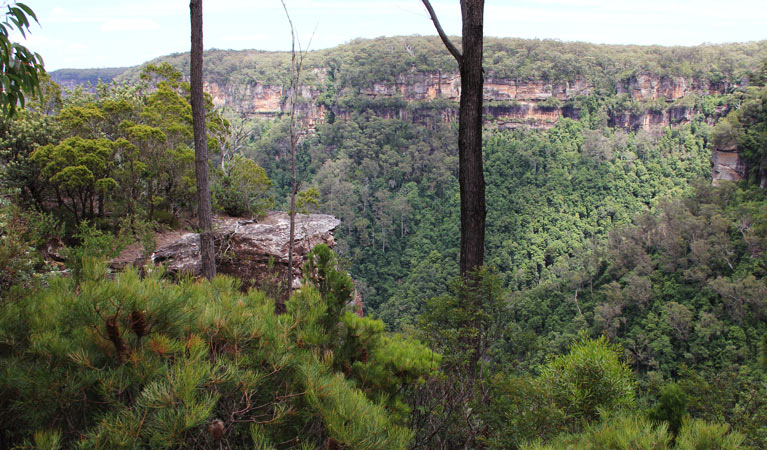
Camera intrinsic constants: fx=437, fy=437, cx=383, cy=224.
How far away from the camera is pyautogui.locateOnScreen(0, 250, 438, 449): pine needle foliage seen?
3.18 ft

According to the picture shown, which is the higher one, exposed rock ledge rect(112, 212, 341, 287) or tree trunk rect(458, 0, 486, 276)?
tree trunk rect(458, 0, 486, 276)

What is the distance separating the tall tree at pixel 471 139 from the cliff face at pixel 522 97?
145 ft

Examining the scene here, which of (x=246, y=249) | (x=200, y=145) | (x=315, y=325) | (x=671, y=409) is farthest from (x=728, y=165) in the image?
(x=315, y=325)

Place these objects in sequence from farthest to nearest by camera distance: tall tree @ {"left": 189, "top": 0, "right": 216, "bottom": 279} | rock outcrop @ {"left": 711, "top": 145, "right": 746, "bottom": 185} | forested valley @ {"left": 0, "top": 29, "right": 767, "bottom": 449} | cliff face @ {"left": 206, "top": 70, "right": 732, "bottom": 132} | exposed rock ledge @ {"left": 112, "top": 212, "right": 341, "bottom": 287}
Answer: cliff face @ {"left": 206, "top": 70, "right": 732, "bottom": 132} < rock outcrop @ {"left": 711, "top": 145, "right": 746, "bottom": 185} < exposed rock ledge @ {"left": 112, "top": 212, "right": 341, "bottom": 287} < tall tree @ {"left": 189, "top": 0, "right": 216, "bottom": 279} < forested valley @ {"left": 0, "top": 29, "right": 767, "bottom": 449}

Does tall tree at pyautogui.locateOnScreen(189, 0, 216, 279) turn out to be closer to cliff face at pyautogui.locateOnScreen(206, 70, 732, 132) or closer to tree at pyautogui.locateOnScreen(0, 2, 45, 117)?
tree at pyautogui.locateOnScreen(0, 2, 45, 117)

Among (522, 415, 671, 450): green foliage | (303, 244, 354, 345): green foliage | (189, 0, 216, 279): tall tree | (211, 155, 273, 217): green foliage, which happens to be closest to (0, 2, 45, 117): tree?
(303, 244, 354, 345): green foliage

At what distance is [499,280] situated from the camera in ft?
7.54

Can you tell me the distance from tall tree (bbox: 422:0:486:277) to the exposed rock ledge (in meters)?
2.79

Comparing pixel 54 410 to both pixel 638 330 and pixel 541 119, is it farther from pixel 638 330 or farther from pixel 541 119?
pixel 541 119

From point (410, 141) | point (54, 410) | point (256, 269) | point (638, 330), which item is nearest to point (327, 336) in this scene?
point (54, 410)

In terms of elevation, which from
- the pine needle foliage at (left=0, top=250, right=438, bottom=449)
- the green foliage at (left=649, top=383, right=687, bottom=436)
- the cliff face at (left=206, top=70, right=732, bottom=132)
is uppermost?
the cliff face at (left=206, top=70, right=732, bottom=132)

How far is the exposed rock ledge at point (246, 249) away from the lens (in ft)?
17.7

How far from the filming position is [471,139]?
10.1ft

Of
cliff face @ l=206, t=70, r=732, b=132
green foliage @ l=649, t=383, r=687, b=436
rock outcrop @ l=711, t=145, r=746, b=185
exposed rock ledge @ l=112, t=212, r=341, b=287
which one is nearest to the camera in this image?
green foliage @ l=649, t=383, r=687, b=436
